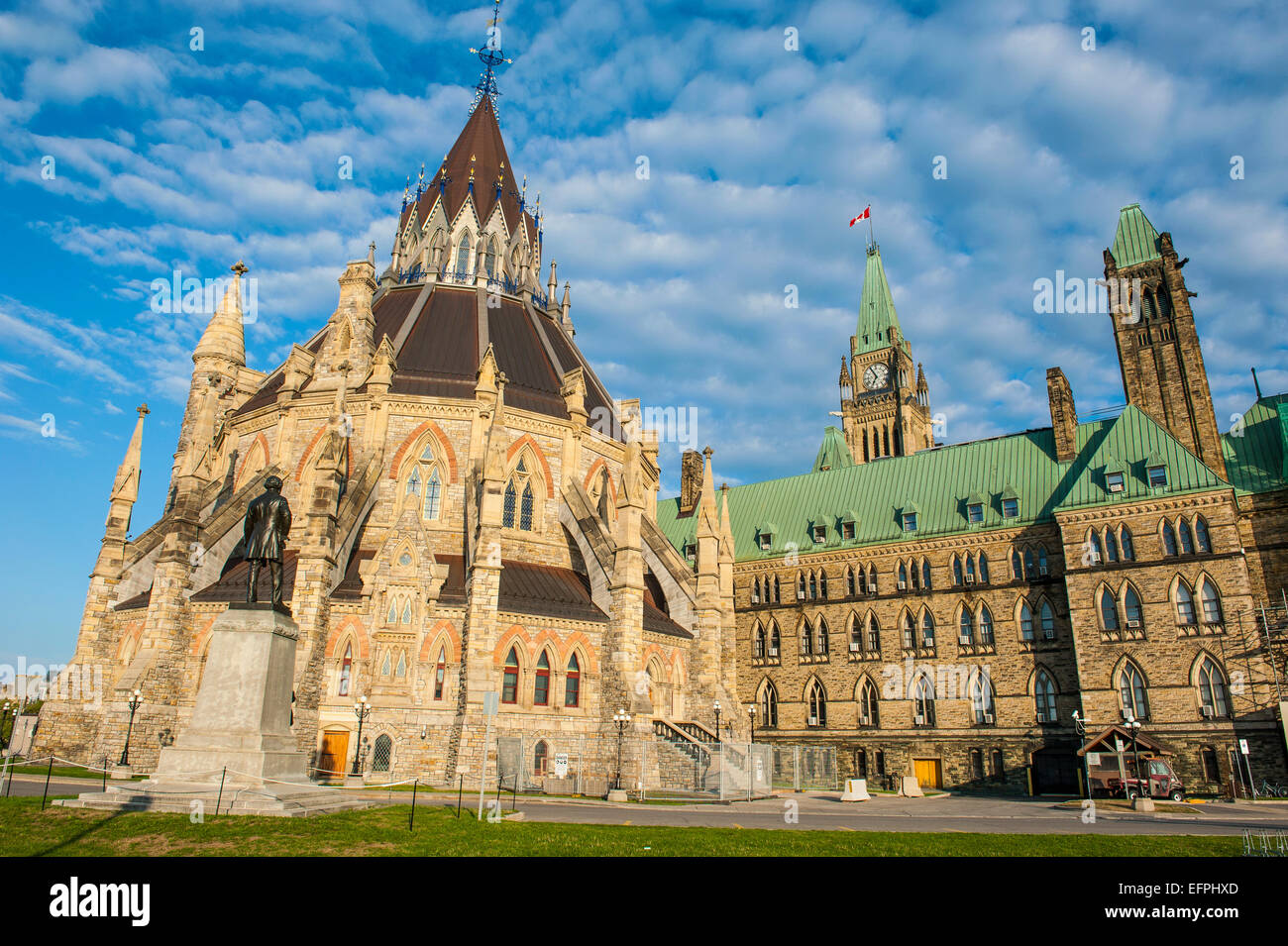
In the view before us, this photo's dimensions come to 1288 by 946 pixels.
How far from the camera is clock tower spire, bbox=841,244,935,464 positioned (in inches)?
3420

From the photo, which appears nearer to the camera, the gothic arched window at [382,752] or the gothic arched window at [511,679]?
the gothic arched window at [382,752]

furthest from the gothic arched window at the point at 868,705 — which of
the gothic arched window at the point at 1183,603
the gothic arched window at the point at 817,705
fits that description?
the gothic arched window at the point at 1183,603

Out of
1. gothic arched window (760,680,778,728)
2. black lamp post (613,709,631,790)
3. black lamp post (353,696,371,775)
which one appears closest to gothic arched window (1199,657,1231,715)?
gothic arched window (760,680,778,728)

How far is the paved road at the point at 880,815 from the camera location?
18516 mm

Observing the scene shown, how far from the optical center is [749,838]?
47.0ft

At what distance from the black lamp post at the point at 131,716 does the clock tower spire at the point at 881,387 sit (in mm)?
71389

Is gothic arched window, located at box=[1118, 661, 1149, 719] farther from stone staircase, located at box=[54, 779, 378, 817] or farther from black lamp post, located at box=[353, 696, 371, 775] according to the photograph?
stone staircase, located at box=[54, 779, 378, 817]

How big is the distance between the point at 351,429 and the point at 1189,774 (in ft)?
137

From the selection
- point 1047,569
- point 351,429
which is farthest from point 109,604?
point 1047,569

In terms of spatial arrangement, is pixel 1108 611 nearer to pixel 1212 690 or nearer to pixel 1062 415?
pixel 1212 690

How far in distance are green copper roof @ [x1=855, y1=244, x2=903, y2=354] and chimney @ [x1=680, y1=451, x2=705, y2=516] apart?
40.6 m

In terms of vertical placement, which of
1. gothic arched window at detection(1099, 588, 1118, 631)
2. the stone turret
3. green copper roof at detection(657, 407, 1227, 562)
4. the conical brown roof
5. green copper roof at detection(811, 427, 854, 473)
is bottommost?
gothic arched window at detection(1099, 588, 1118, 631)

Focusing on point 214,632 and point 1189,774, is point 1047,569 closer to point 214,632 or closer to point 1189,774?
point 1189,774

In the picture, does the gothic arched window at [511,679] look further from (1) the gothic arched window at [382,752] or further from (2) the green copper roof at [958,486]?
(2) the green copper roof at [958,486]
